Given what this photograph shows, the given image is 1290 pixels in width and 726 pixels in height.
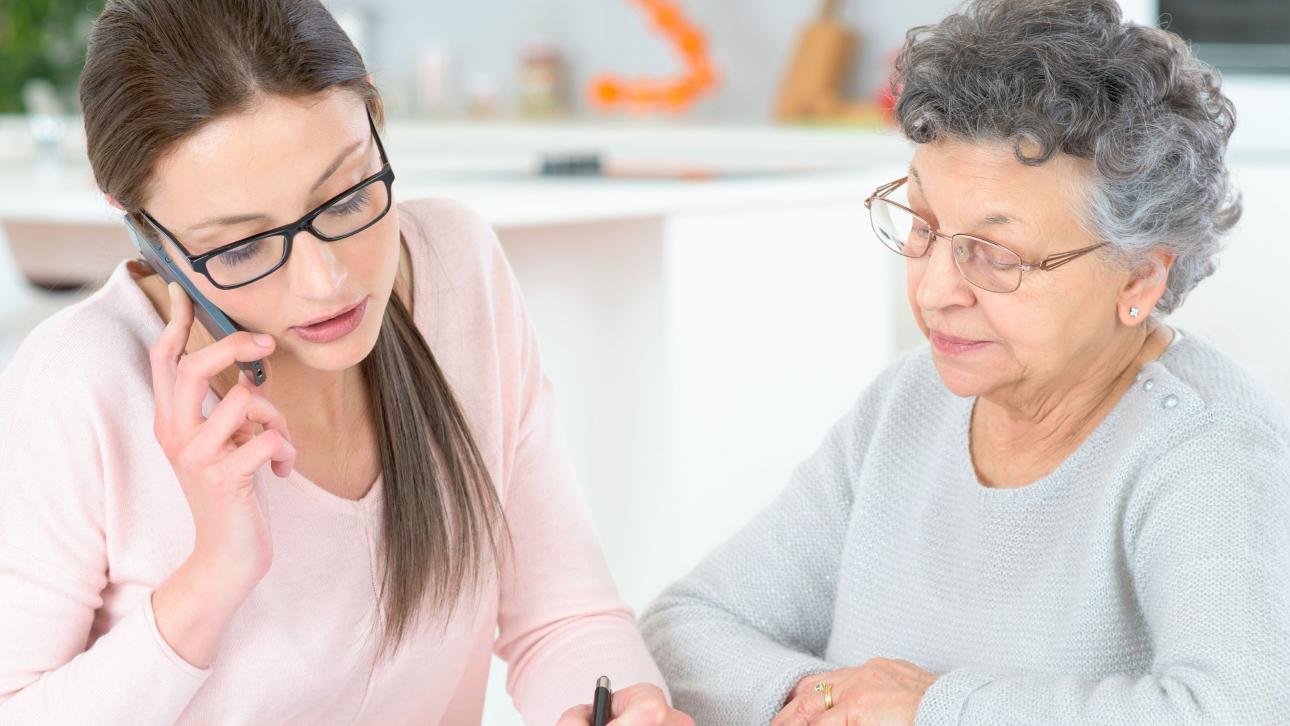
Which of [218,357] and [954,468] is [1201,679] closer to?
[954,468]

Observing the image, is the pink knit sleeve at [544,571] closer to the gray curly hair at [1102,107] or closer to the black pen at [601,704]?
the black pen at [601,704]

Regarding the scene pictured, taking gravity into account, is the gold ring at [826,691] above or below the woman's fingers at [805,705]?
above

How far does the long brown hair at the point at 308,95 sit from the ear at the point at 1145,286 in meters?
0.57

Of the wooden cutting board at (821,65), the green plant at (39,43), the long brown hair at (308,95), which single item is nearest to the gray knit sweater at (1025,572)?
the long brown hair at (308,95)

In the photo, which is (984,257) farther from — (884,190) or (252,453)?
(252,453)

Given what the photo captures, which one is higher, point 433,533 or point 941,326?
point 941,326

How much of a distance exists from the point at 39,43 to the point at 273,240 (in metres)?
4.58

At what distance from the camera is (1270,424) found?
1.16 m

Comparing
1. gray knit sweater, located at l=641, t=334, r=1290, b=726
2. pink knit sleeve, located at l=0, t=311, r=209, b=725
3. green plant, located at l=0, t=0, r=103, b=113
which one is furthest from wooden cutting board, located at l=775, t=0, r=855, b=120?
pink knit sleeve, located at l=0, t=311, r=209, b=725

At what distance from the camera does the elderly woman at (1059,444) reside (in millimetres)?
1092

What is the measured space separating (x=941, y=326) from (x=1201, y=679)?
352 millimetres

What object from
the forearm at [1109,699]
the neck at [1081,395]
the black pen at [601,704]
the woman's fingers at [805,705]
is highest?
the neck at [1081,395]

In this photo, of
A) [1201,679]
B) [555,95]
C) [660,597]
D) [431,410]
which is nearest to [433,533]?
[431,410]

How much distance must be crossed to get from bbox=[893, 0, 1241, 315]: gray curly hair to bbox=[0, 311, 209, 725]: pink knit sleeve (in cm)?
70
